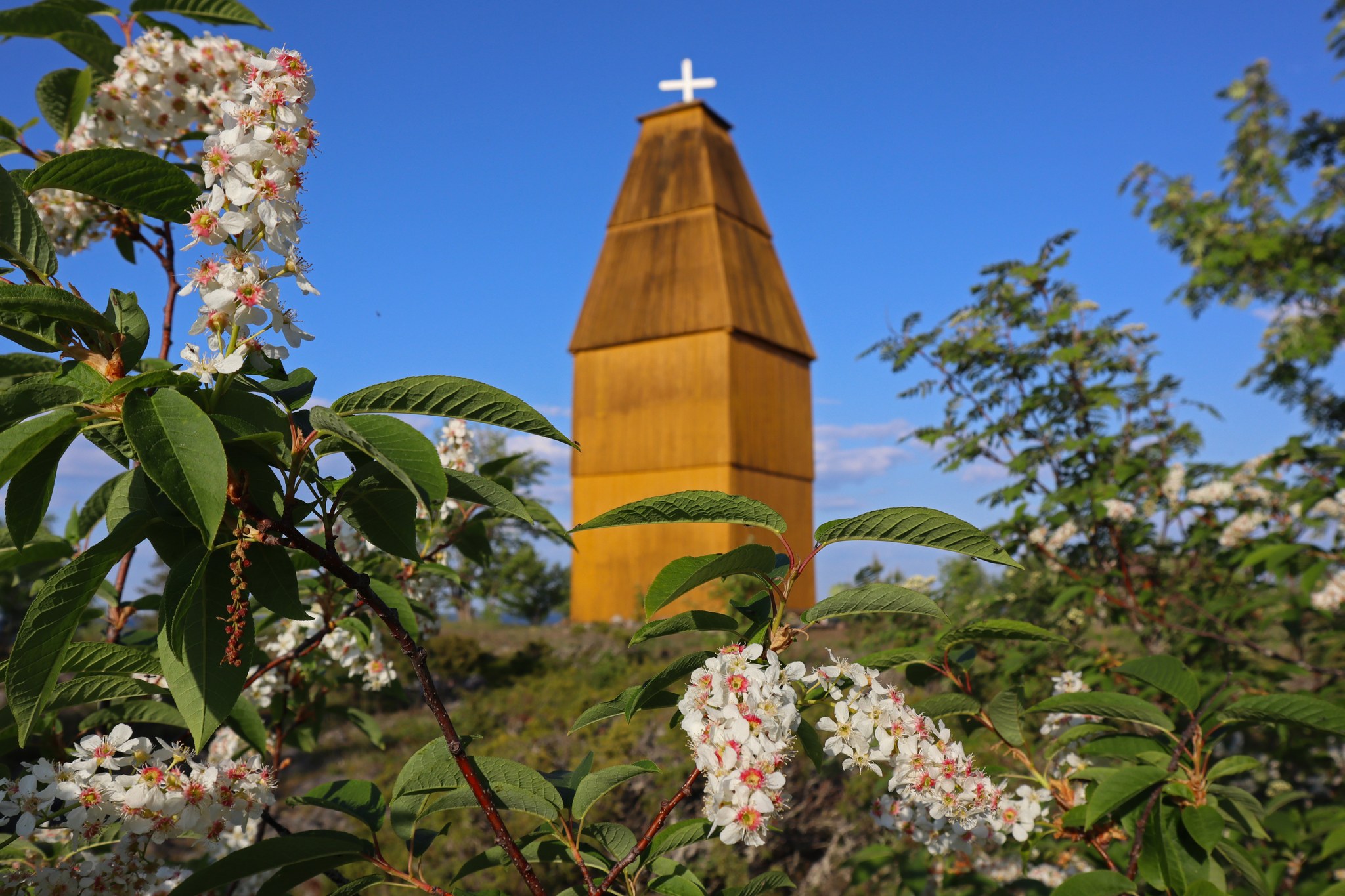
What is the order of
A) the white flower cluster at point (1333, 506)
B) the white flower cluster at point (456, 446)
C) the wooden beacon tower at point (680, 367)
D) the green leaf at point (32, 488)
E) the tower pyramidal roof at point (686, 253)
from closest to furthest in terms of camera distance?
the green leaf at point (32, 488)
the white flower cluster at point (456, 446)
the white flower cluster at point (1333, 506)
the wooden beacon tower at point (680, 367)
the tower pyramidal roof at point (686, 253)

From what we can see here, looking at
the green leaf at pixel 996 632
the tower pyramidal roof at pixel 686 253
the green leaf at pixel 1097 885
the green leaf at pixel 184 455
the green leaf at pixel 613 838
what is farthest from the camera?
the tower pyramidal roof at pixel 686 253

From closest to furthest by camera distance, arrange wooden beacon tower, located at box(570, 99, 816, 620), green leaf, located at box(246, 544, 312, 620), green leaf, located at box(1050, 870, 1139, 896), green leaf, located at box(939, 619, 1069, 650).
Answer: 1. green leaf, located at box(246, 544, 312, 620)
2. green leaf, located at box(939, 619, 1069, 650)
3. green leaf, located at box(1050, 870, 1139, 896)
4. wooden beacon tower, located at box(570, 99, 816, 620)

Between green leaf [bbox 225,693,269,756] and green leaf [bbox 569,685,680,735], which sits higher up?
green leaf [bbox 569,685,680,735]

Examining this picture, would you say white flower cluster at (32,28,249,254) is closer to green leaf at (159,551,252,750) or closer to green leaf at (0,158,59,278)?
green leaf at (0,158,59,278)

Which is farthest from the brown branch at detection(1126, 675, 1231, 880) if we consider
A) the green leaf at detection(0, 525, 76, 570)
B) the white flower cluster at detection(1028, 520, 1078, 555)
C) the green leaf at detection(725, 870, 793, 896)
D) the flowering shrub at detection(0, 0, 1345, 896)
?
the white flower cluster at detection(1028, 520, 1078, 555)

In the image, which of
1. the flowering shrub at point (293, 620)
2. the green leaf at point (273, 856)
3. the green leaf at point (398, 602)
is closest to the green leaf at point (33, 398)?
the flowering shrub at point (293, 620)

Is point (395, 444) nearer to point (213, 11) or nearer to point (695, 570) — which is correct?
point (695, 570)

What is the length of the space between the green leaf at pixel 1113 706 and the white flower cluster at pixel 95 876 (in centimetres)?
144

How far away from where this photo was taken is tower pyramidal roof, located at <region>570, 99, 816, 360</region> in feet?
42.3

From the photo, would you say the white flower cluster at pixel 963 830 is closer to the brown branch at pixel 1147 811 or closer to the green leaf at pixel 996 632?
the brown branch at pixel 1147 811

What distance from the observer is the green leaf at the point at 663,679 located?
101cm

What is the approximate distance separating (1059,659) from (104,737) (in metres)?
3.67

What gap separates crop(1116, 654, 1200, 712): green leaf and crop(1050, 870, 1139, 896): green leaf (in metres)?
0.34

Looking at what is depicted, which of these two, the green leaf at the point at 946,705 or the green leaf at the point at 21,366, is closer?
the green leaf at the point at 21,366
